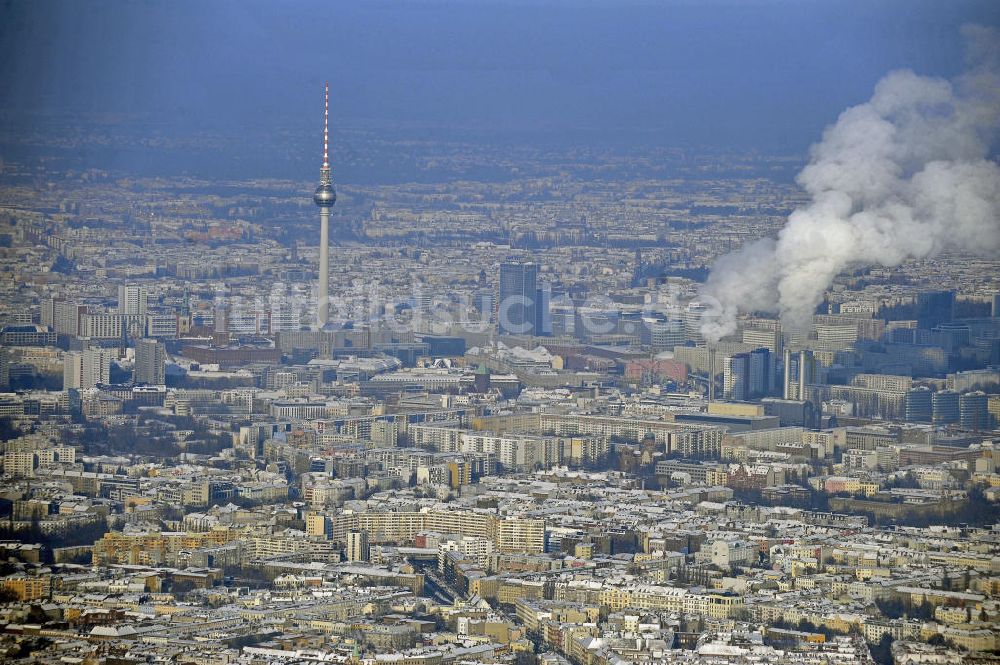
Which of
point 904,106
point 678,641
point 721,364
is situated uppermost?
Result: point 904,106

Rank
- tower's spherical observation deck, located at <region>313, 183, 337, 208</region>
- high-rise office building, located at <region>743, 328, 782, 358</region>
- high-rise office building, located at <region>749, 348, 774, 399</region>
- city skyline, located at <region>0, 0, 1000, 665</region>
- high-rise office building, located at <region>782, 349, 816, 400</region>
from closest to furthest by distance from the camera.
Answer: city skyline, located at <region>0, 0, 1000, 665</region>, high-rise office building, located at <region>782, 349, 816, 400</region>, high-rise office building, located at <region>749, 348, 774, 399</region>, high-rise office building, located at <region>743, 328, 782, 358</region>, tower's spherical observation deck, located at <region>313, 183, 337, 208</region>

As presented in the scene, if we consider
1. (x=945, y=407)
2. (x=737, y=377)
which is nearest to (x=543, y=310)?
(x=737, y=377)

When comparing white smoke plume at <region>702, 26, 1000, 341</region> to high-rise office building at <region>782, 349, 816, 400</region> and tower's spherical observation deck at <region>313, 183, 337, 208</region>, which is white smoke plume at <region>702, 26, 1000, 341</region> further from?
tower's spherical observation deck at <region>313, 183, 337, 208</region>

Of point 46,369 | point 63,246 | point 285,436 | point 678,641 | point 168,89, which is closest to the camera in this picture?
point 678,641

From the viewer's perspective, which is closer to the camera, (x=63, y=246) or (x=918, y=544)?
(x=918, y=544)

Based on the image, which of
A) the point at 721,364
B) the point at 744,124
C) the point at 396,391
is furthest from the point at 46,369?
the point at 744,124

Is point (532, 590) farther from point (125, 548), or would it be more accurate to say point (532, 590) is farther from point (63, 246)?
point (63, 246)

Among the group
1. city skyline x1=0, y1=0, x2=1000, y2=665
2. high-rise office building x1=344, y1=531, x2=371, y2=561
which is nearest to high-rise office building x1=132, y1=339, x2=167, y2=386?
city skyline x1=0, y1=0, x2=1000, y2=665

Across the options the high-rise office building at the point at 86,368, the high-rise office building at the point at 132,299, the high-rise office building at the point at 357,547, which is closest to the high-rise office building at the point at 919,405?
the high-rise office building at the point at 86,368
